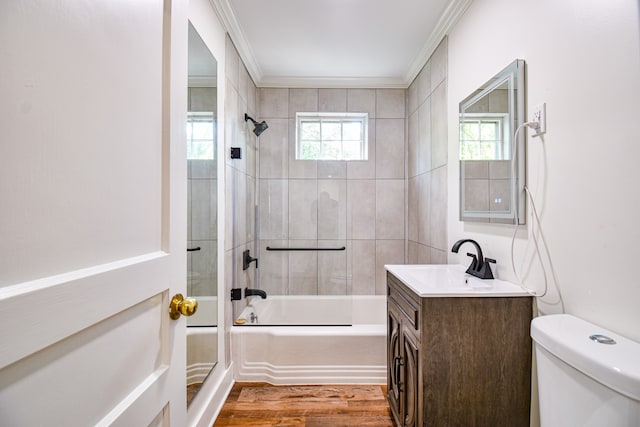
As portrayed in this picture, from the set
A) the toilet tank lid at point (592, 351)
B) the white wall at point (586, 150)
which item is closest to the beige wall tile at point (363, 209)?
the white wall at point (586, 150)

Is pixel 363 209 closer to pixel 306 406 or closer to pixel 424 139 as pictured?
pixel 424 139

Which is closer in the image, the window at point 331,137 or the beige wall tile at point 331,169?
the beige wall tile at point 331,169

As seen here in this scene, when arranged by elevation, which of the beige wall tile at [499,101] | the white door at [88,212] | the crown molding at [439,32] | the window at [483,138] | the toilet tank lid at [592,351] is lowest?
the toilet tank lid at [592,351]

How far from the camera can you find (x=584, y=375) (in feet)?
2.70

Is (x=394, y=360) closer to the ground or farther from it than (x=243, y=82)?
closer to the ground

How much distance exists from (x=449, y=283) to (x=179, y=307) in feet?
4.51

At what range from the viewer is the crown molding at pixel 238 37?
79.6 inches

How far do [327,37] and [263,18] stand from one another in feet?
1.60

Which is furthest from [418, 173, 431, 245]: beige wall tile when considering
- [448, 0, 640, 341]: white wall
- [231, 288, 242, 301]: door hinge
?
[231, 288, 242, 301]: door hinge

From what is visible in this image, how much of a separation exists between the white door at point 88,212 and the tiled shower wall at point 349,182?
2.28 meters

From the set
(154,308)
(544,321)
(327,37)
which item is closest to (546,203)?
(544,321)

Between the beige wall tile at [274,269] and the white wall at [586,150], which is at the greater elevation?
the white wall at [586,150]

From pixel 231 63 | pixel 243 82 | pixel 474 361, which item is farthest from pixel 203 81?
pixel 474 361

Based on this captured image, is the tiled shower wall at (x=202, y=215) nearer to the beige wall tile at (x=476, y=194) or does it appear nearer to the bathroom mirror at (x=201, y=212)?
the bathroom mirror at (x=201, y=212)
